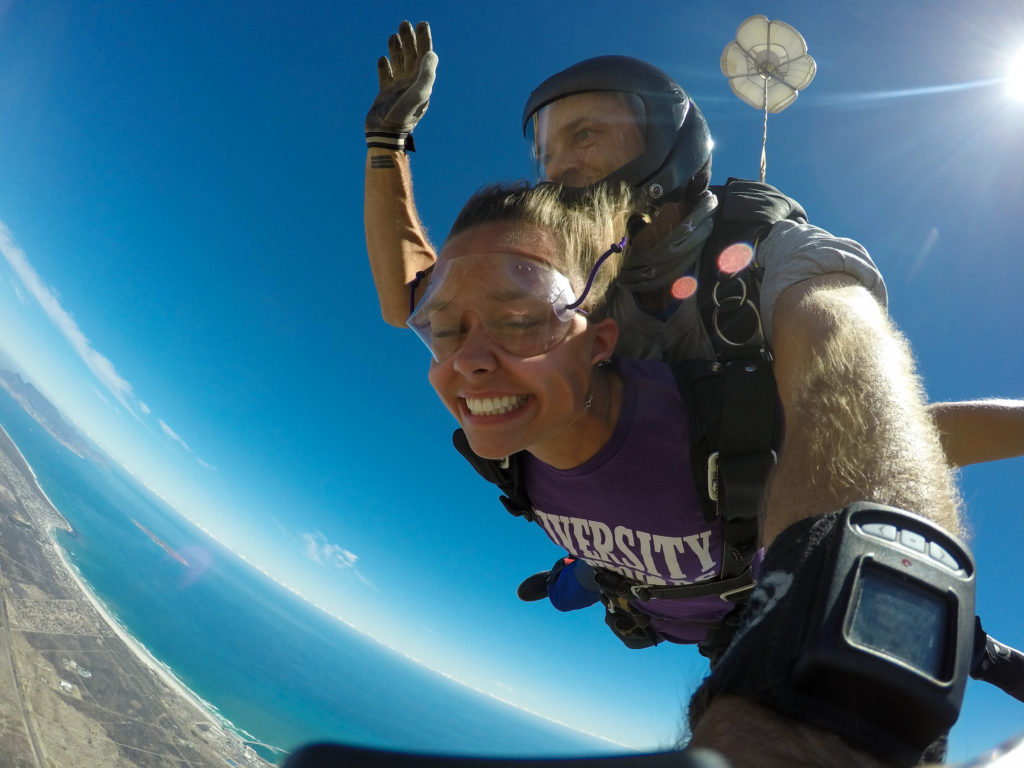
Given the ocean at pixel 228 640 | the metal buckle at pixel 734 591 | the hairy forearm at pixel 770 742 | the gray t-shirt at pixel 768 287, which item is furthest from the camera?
the ocean at pixel 228 640

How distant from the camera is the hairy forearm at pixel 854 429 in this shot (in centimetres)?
67

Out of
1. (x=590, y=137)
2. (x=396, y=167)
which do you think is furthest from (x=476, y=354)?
(x=396, y=167)

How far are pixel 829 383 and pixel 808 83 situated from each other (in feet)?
15.2

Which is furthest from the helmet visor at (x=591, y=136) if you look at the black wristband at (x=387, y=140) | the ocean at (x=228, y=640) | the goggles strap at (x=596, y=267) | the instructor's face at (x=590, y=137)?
the ocean at (x=228, y=640)

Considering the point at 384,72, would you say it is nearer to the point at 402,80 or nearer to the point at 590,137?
the point at 402,80

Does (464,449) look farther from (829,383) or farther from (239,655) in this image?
(239,655)

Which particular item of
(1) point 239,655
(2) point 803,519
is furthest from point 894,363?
(1) point 239,655

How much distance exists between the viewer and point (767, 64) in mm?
4176

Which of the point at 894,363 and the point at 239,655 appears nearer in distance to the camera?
the point at 894,363

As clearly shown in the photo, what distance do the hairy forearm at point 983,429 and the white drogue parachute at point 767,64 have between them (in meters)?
3.37

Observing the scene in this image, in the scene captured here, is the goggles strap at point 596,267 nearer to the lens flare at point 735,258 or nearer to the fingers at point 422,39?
the lens flare at point 735,258

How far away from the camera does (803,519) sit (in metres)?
0.68

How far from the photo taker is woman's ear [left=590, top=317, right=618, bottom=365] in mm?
1591

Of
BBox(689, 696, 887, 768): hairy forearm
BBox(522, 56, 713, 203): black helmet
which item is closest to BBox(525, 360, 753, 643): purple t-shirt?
BBox(522, 56, 713, 203): black helmet
